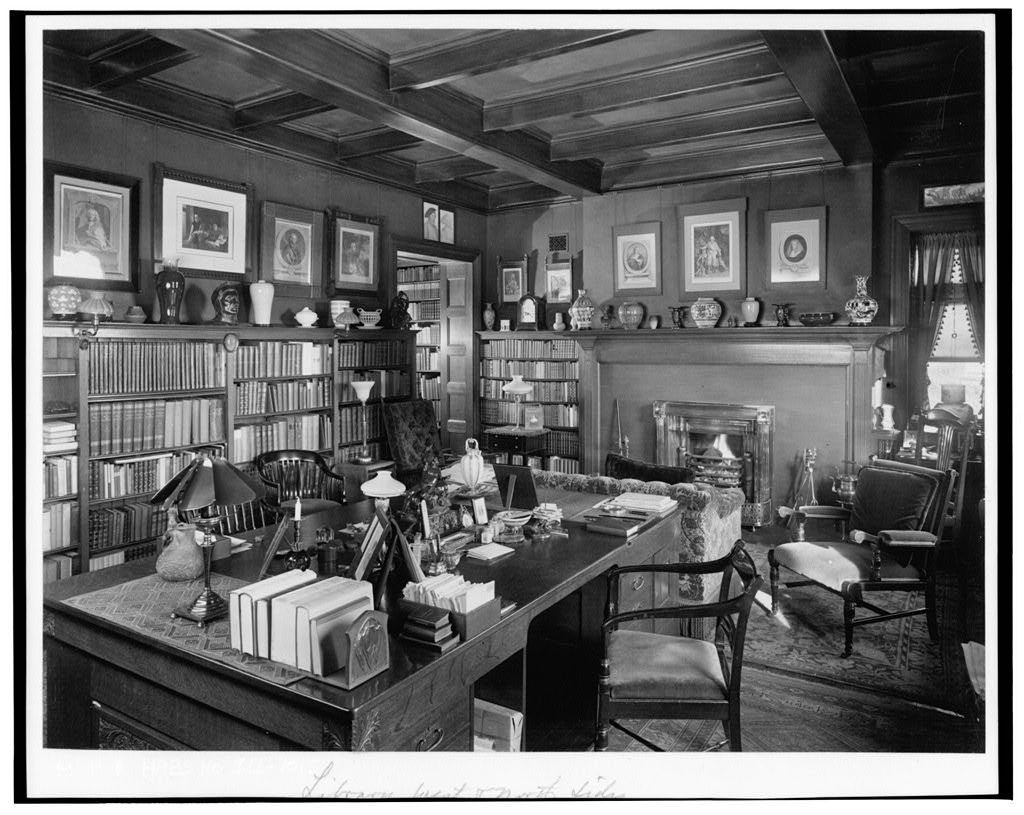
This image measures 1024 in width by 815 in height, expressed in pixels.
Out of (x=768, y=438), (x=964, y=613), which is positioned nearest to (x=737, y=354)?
(x=768, y=438)

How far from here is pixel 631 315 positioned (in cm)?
694

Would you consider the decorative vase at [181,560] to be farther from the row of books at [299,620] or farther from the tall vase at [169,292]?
the tall vase at [169,292]

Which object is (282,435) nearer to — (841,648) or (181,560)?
(181,560)

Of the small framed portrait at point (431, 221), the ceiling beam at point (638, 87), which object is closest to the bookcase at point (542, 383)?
the small framed portrait at point (431, 221)

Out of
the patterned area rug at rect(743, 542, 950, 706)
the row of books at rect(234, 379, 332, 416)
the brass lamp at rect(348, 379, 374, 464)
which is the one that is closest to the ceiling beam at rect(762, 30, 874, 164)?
the patterned area rug at rect(743, 542, 950, 706)

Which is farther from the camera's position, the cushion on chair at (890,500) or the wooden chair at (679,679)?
the cushion on chair at (890,500)

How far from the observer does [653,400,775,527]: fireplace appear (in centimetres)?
631

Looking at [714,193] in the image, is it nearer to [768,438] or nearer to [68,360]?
[768,438]

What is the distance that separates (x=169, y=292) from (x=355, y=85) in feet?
6.28

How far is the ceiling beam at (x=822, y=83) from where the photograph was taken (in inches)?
135

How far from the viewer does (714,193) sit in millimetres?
6578

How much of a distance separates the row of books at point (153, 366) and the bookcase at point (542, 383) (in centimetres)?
329

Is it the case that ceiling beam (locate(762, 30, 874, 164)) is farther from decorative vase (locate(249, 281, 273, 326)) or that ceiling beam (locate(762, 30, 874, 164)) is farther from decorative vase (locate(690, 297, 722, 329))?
decorative vase (locate(249, 281, 273, 326))

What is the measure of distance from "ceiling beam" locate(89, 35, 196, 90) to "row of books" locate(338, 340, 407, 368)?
253cm
